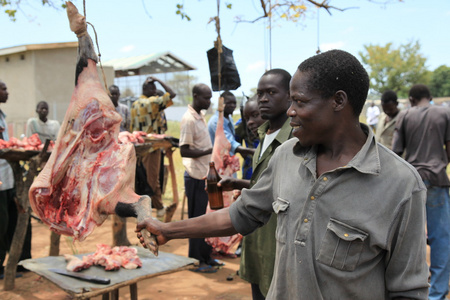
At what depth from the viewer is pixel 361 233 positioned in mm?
1489

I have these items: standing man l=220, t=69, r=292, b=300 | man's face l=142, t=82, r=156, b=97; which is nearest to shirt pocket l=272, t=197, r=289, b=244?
standing man l=220, t=69, r=292, b=300

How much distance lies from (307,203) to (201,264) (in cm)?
440

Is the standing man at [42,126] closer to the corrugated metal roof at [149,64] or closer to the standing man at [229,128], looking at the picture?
the standing man at [229,128]

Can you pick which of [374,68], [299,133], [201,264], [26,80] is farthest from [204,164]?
[374,68]

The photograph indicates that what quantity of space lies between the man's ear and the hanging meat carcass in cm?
127

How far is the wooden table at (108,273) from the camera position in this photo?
3.26m

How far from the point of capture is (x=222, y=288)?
5113 millimetres

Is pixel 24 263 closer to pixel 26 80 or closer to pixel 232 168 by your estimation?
pixel 232 168

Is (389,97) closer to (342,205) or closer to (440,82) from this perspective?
(342,205)

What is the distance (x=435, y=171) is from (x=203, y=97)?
2911 mm

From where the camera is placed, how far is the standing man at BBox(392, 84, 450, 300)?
14.8 ft

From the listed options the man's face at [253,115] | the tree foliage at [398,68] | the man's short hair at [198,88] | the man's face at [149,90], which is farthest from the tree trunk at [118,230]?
the tree foliage at [398,68]

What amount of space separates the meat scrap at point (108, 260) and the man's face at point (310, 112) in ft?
8.63

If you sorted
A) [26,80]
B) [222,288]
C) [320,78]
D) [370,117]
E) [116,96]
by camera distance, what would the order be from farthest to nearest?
[370,117] → [26,80] → [116,96] → [222,288] → [320,78]
